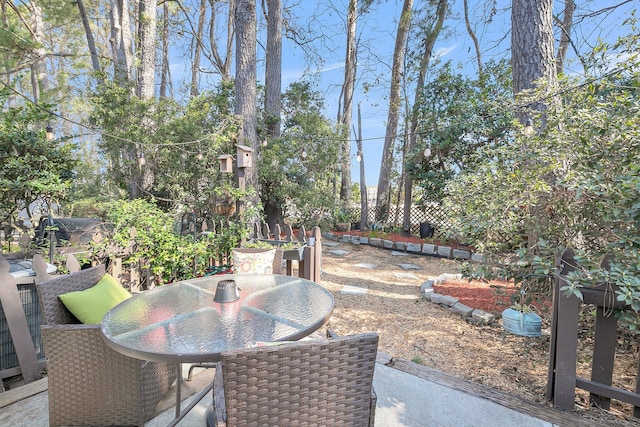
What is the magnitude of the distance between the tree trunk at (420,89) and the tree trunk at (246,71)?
3977mm

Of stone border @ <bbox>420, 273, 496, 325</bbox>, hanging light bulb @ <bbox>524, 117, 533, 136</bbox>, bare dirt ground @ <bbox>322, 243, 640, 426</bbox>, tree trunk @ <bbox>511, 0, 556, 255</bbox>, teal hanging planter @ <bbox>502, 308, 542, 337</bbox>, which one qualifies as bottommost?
bare dirt ground @ <bbox>322, 243, 640, 426</bbox>

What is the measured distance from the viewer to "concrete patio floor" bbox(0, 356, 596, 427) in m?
1.63

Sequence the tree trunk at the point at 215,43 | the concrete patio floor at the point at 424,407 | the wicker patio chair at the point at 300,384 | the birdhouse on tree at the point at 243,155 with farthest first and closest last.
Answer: the tree trunk at the point at 215,43, the birdhouse on tree at the point at 243,155, the concrete patio floor at the point at 424,407, the wicker patio chair at the point at 300,384

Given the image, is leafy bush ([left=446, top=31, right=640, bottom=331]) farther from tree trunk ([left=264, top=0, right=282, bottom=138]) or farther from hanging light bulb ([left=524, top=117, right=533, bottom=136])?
tree trunk ([left=264, top=0, right=282, bottom=138])

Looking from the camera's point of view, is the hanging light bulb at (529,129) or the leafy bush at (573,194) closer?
the leafy bush at (573,194)

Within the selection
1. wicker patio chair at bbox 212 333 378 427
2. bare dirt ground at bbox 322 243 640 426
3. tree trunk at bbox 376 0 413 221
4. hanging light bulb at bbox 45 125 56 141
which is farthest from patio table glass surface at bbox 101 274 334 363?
tree trunk at bbox 376 0 413 221

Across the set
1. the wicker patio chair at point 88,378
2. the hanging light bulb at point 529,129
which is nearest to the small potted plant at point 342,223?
the hanging light bulb at point 529,129

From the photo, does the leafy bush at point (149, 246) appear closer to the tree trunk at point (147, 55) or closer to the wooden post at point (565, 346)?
the wooden post at point (565, 346)

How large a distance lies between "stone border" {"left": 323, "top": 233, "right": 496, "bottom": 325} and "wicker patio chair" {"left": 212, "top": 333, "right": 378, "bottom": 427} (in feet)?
7.37

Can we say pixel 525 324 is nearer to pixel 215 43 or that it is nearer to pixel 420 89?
pixel 420 89

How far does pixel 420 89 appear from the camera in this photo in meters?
7.74

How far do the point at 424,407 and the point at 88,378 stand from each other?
1749 mm

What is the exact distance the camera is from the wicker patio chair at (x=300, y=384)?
35.6 inches

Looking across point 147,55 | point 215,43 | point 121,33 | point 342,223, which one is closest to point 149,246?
point 147,55
